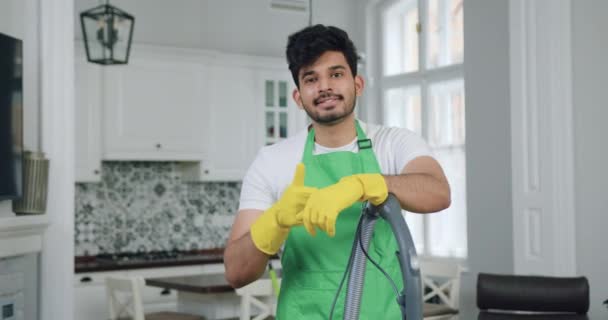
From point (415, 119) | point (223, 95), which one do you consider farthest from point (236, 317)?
point (415, 119)

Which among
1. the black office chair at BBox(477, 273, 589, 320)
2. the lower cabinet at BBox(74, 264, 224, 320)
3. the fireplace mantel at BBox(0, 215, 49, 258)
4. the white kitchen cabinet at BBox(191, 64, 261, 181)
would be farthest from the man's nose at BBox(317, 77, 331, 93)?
the white kitchen cabinet at BBox(191, 64, 261, 181)

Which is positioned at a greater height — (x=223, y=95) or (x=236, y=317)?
(x=223, y=95)

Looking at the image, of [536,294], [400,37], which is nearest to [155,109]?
[400,37]

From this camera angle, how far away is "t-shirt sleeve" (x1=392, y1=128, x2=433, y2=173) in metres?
1.76

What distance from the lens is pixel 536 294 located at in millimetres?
3391

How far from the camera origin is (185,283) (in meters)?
4.70

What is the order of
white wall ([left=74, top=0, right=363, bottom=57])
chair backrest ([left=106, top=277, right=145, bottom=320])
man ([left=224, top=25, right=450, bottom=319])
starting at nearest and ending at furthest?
man ([left=224, top=25, right=450, bottom=319]) < chair backrest ([left=106, top=277, right=145, bottom=320]) < white wall ([left=74, top=0, right=363, bottom=57])

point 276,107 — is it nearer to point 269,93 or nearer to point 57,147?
point 269,93

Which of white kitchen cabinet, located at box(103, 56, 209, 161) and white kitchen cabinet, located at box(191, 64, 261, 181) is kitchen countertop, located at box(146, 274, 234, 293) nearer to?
white kitchen cabinet, located at box(103, 56, 209, 161)

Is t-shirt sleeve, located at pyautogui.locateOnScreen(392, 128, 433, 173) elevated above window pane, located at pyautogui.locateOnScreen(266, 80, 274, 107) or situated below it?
below

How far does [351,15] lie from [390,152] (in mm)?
5415

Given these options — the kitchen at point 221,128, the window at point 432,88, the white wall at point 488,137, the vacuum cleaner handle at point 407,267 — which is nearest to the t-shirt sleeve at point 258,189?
the vacuum cleaner handle at point 407,267

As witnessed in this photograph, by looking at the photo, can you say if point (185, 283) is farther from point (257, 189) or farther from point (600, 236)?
point (257, 189)

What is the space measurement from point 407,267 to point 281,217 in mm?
279
